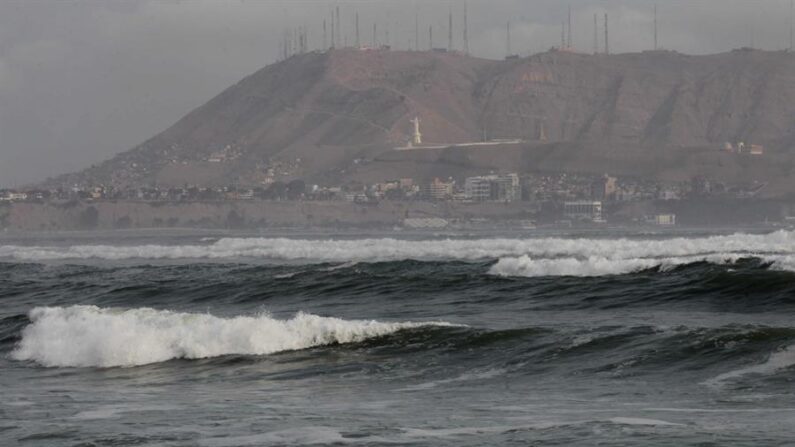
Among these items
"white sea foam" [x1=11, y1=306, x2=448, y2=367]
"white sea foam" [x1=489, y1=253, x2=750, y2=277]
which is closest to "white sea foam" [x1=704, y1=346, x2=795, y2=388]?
"white sea foam" [x1=11, y1=306, x2=448, y2=367]

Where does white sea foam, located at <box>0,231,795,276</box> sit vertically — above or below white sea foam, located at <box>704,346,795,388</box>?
below

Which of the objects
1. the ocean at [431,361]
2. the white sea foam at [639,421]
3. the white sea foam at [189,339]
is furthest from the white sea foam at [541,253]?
the white sea foam at [639,421]

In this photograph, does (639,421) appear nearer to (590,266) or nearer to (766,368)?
(766,368)

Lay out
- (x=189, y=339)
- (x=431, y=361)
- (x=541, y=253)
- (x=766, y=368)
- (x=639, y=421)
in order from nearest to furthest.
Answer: (x=639, y=421) < (x=766, y=368) < (x=431, y=361) < (x=189, y=339) < (x=541, y=253)

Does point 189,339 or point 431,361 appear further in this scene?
point 189,339

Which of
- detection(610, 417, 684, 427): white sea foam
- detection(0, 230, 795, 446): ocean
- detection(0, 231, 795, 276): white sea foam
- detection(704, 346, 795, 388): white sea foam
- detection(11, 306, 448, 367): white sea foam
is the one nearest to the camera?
detection(610, 417, 684, 427): white sea foam

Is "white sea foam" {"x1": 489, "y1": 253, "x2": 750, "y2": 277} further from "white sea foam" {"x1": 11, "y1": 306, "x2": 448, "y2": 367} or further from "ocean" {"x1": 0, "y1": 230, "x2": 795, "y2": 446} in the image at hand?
"white sea foam" {"x1": 11, "y1": 306, "x2": 448, "y2": 367}

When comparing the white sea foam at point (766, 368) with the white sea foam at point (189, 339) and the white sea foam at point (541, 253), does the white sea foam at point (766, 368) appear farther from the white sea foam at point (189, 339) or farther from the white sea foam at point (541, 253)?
the white sea foam at point (541, 253)

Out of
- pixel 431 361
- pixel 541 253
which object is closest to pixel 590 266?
pixel 431 361
